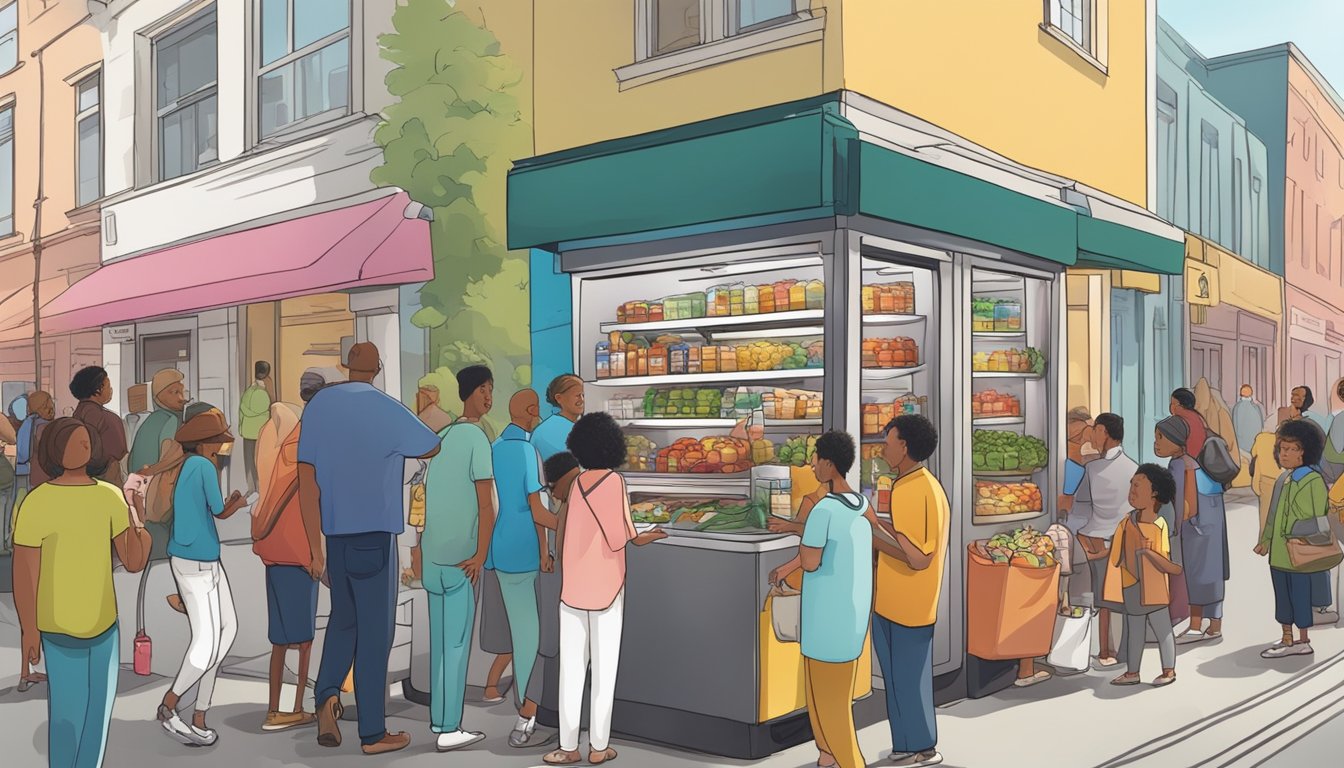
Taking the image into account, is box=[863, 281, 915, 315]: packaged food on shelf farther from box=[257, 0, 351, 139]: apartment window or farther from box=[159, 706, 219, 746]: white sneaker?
box=[257, 0, 351, 139]: apartment window

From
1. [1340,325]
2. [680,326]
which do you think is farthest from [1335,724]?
[1340,325]

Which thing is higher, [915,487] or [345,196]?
[345,196]

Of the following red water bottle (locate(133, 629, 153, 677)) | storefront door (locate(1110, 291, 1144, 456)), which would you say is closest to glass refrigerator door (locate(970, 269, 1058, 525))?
red water bottle (locate(133, 629, 153, 677))

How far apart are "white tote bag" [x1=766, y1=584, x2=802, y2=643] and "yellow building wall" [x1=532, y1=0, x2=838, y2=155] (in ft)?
10.7

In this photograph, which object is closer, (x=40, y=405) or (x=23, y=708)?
(x=23, y=708)

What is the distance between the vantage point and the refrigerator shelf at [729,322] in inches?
278

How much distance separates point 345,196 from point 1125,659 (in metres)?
8.99

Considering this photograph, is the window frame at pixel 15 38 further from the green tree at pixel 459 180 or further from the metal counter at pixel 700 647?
the metal counter at pixel 700 647

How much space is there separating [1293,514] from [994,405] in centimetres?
219

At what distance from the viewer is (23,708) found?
22.4 ft

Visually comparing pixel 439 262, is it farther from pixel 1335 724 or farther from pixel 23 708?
pixel 1335 724

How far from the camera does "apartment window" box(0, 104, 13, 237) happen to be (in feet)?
64.7

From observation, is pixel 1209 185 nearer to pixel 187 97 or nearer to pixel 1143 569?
pixel 1143 569

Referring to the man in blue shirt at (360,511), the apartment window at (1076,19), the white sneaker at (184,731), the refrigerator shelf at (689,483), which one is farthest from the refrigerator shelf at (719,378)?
the apartment window at (1076,19)
